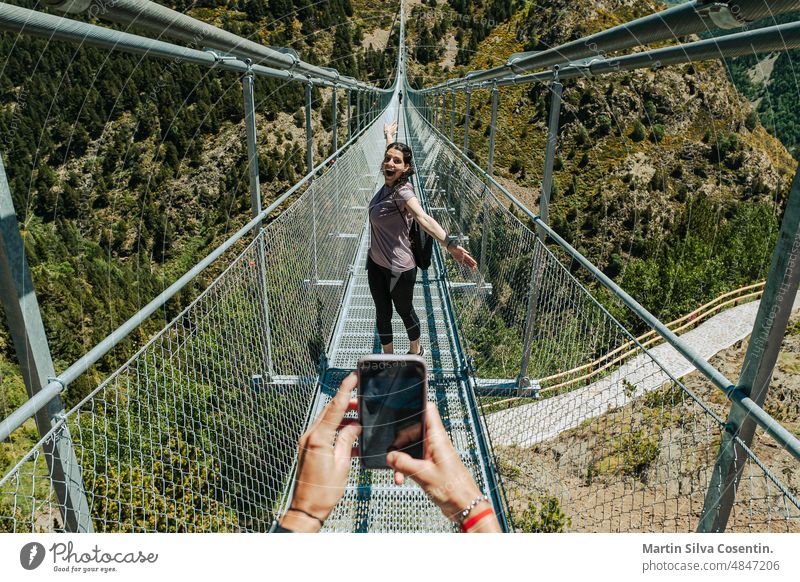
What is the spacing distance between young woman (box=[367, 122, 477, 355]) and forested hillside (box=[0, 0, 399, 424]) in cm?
2481

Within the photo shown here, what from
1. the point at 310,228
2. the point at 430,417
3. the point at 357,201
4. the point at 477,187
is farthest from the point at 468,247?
the point at 430,417

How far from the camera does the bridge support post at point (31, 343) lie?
2.85 ft

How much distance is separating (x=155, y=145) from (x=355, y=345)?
3669 cm

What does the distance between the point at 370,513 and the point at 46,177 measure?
38.7 metres

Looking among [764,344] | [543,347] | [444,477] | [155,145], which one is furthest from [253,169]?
[155,145]

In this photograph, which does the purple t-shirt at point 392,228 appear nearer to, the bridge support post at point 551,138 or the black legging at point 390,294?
the black legging at point 390,294

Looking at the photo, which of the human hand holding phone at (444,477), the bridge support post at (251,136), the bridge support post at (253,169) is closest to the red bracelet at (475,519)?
the human hand holding phone at (444,477)

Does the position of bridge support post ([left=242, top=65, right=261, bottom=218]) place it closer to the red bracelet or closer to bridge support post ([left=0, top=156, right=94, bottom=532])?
bridge support post ([left=0, top=156, right=94, bottom=532])

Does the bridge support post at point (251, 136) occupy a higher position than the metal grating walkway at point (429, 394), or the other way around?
the bridge support post at point (251, 136)

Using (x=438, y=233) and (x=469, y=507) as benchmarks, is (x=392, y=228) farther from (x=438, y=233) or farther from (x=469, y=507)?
(x=469, y=507)

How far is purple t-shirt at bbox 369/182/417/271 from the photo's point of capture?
7.18 ft

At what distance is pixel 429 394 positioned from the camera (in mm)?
2414

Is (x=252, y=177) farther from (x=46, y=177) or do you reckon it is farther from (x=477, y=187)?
(x=46, y=177)

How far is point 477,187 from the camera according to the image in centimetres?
297
